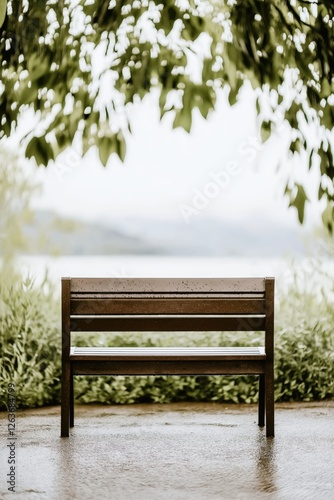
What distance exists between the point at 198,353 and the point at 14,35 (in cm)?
223

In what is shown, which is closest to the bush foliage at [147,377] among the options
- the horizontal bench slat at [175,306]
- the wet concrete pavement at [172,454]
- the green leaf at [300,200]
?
the wet concrete pavement at [172,454]

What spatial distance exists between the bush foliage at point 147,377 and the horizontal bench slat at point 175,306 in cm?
138

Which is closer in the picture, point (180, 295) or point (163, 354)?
point (163, 354)

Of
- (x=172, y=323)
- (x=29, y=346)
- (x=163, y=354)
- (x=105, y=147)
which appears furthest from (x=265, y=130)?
(x=29, y=346)

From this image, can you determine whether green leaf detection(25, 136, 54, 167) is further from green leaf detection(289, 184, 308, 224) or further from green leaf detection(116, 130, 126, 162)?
green leaf detection(289, 184, 308, 224)

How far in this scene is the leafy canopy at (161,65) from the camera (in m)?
4.78

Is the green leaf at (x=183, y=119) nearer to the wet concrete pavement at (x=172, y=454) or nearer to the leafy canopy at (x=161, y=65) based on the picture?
the leafy canopy at (x=161, y=65)

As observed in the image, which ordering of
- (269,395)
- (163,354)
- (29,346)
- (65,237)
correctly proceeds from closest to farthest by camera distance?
1. (163,354)
2. (269,395)
3. (29,346)
4. (65,237)

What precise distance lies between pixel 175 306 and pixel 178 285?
0.47 feet

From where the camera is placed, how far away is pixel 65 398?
188 inches

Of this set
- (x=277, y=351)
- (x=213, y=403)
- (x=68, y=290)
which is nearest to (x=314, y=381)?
(x=277, y=351)

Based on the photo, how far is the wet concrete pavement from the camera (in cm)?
372

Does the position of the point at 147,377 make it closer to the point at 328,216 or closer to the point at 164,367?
the point at 164,367

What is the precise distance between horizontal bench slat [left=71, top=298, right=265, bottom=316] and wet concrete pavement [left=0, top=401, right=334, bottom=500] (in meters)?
0.78
